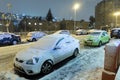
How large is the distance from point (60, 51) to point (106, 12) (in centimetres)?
8126

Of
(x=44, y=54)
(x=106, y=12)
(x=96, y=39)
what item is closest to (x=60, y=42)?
(x=44, y=54)

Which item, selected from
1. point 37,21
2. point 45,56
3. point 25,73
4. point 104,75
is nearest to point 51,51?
point 45,56

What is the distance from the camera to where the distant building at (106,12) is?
3238 inches

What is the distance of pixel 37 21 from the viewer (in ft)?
232

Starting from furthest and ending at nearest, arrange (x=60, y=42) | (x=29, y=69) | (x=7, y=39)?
(x=7, y=39)
(x=60, y=42)
(x=29, y=69)

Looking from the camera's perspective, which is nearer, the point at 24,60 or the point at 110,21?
the point at 24,60

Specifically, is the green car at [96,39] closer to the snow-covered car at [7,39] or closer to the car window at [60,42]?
the car window at [60,42]

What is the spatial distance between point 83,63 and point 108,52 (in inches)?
151

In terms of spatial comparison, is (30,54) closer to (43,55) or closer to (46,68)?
(43,55)

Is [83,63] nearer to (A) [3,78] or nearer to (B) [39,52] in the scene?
(B) [39,52]

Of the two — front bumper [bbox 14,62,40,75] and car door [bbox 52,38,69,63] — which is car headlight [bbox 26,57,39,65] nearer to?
front bumper [bbox 14,62,40,75]

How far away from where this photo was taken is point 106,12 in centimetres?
8544

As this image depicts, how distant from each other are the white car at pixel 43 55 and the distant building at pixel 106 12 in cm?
7481

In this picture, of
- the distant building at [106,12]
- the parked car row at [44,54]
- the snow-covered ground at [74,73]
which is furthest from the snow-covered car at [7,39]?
the distant building at [106,12]
